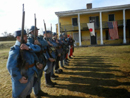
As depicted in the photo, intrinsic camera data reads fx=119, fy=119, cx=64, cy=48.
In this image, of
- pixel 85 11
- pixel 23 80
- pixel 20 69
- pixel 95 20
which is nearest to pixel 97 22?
pixel 95 20

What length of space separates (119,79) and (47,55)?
283 cm

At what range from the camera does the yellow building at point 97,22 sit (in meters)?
18.7

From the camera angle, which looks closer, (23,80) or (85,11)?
(23,80)

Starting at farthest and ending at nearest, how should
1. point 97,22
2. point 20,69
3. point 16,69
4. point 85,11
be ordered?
point 97,22, point 85,11, point 20,69, point 16,69

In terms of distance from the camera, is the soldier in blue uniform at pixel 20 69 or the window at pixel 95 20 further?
the window at pixel 95 20

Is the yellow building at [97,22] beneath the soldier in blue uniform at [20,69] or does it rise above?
Answer: above

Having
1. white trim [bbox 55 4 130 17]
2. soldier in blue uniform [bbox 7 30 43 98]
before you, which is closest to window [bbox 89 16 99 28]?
white trim [bbox 55 4 130 17]

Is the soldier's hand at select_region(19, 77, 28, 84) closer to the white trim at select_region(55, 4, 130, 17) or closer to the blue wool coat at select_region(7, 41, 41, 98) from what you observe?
the blue wool coat at select_region(7, 41, 41, 98)

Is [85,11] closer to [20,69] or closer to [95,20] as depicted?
[95,20]

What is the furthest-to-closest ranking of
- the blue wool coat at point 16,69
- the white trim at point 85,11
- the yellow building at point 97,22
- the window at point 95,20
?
the window at point 95,20 → the yellow building at point 97,22 → the white trim at point 85,11 → the blue wool coat at point 16,69

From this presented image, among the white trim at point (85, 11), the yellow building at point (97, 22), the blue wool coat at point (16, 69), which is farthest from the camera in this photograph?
the yellow building at point (97, 22)

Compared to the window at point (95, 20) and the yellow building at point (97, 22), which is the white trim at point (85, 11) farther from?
the window at point (95, 20)

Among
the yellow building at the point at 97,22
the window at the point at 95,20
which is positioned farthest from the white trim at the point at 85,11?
the window at the point at 95,20

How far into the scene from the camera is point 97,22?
20312mm
